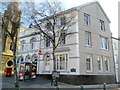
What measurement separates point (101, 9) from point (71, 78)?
14927 millimetres

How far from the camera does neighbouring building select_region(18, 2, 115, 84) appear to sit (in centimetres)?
1944

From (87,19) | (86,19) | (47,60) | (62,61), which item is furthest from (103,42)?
(47,60)

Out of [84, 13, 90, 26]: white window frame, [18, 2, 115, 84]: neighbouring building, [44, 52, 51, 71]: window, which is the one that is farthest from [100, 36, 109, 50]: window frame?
[44, 52, 51, 71]: window

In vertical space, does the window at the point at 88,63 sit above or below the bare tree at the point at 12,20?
below

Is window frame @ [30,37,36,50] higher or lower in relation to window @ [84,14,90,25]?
lower

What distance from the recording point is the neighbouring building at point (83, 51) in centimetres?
1944

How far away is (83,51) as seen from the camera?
2003 cm

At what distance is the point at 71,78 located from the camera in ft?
62.0

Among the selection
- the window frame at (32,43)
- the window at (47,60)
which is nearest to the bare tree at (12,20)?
the window at (47,60)

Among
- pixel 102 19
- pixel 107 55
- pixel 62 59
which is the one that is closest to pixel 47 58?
pixel 62 59

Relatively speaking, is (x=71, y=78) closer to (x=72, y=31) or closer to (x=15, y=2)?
(x=72, y=31)

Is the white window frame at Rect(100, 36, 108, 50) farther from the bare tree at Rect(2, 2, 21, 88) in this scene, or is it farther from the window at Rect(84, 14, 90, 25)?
the bare tree at Rect(2, 2, 21, 88)

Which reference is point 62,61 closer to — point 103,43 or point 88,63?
point 88,63

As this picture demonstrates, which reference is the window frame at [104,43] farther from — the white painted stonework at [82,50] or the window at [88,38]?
the window at [88,38]
